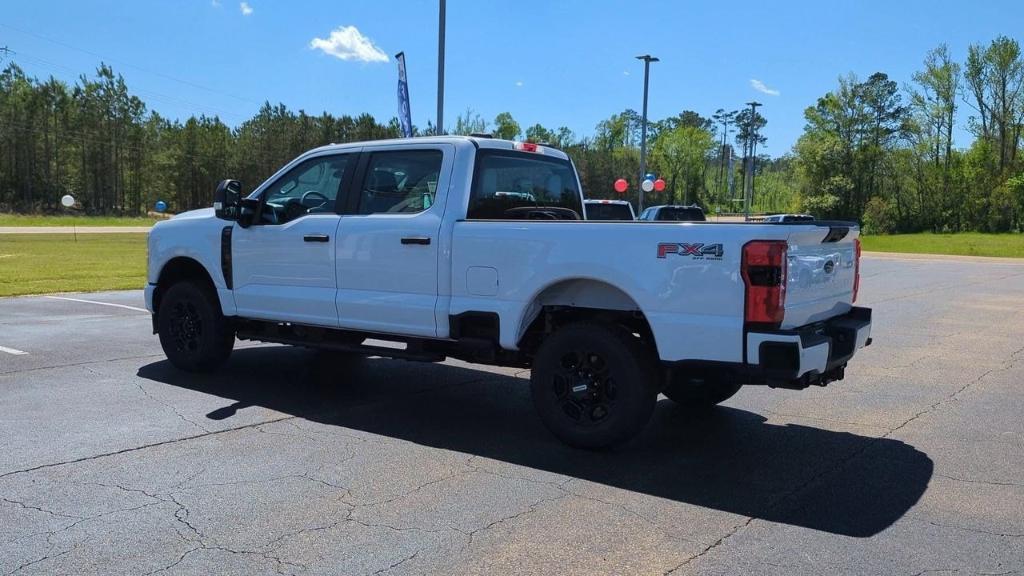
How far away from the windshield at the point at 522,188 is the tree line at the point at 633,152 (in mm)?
46363

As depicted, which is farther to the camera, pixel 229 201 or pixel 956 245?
pixel 956 245

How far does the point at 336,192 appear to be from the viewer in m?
6.49

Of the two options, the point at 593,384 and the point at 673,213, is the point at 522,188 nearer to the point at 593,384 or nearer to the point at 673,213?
the point at 593,384

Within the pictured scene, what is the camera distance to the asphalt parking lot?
3.65 m

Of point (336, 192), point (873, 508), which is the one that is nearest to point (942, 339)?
point (873, 508)

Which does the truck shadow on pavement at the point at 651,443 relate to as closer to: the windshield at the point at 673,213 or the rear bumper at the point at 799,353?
the rear bumper at the point at 799,353

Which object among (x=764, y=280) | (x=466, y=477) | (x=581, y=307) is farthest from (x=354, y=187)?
(x=764, y=280)

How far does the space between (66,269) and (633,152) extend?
268 feet

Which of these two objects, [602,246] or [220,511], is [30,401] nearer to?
[220,511]

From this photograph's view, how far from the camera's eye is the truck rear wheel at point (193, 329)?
23.7 ft

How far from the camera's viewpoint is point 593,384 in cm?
523

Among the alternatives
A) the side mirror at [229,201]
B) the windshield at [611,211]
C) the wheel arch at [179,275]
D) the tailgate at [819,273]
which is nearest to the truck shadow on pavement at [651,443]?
the wheel arch at [179,275]

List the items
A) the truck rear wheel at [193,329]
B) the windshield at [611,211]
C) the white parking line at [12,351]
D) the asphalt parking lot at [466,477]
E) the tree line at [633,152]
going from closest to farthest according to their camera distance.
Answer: the asphalt parking lot at [466,477] → the truck rear wheel at [193,329] → the white parking line at [12,351] → the windshield at [611,211] → the tree line at [633,152]

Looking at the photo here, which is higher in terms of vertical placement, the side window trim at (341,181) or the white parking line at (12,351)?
the side window trim at (341,181)
